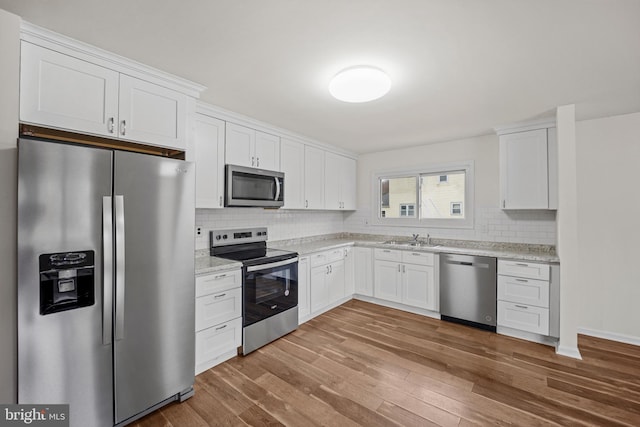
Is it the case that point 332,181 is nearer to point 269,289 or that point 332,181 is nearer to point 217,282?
point 269,289

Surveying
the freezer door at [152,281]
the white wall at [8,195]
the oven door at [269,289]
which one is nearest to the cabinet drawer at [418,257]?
the oven door at [269,289]

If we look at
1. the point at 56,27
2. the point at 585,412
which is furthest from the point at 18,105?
the point at 585,412

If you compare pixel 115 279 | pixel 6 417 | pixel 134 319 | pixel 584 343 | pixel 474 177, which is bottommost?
pixel 584 343

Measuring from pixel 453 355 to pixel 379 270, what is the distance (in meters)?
1.53

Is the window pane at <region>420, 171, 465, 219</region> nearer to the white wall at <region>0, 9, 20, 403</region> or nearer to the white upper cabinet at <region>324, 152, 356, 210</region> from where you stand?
the white upper cabinet at <region>324, 152, 356, 210</region>

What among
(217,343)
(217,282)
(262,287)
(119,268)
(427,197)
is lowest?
(217,343)

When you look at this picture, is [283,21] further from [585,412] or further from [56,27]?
[585,412]

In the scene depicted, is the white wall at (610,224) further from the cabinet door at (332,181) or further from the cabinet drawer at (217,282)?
the cabinet drawer at (217,282)

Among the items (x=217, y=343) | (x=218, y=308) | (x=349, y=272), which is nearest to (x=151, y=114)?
(x=218, y=308)

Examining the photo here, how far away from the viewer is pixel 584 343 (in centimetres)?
291

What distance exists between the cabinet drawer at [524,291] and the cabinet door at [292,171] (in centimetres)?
265

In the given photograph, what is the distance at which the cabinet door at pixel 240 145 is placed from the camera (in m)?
2.91

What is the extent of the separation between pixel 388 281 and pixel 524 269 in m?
1.62

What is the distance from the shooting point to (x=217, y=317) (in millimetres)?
2418
